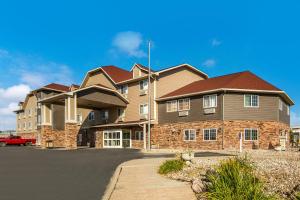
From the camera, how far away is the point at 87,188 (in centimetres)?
998

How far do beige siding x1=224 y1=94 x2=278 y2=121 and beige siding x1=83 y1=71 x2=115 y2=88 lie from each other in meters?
19.0

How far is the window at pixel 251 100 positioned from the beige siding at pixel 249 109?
0.34 metres

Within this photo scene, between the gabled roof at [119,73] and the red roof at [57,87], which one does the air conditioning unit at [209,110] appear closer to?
the gabled roof at [119,73]

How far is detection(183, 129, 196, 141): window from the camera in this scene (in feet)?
110

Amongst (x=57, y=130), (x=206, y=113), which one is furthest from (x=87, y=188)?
(x=57, y=130)

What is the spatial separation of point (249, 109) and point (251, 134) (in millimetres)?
2509

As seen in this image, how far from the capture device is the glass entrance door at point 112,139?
134 ft

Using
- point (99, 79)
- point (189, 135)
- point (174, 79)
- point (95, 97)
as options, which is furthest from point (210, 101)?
point (99, 79)

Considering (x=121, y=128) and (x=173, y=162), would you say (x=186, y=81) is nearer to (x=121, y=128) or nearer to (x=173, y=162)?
(x=121, y=128)

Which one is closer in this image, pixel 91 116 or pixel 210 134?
pixel 210 134

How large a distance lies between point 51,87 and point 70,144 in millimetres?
23945

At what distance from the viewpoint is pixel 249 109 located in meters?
31.4

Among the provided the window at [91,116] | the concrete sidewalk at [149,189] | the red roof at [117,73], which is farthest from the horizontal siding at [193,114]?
the concrete sidewalk at [149,189]

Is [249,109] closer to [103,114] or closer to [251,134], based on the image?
[251,134]
